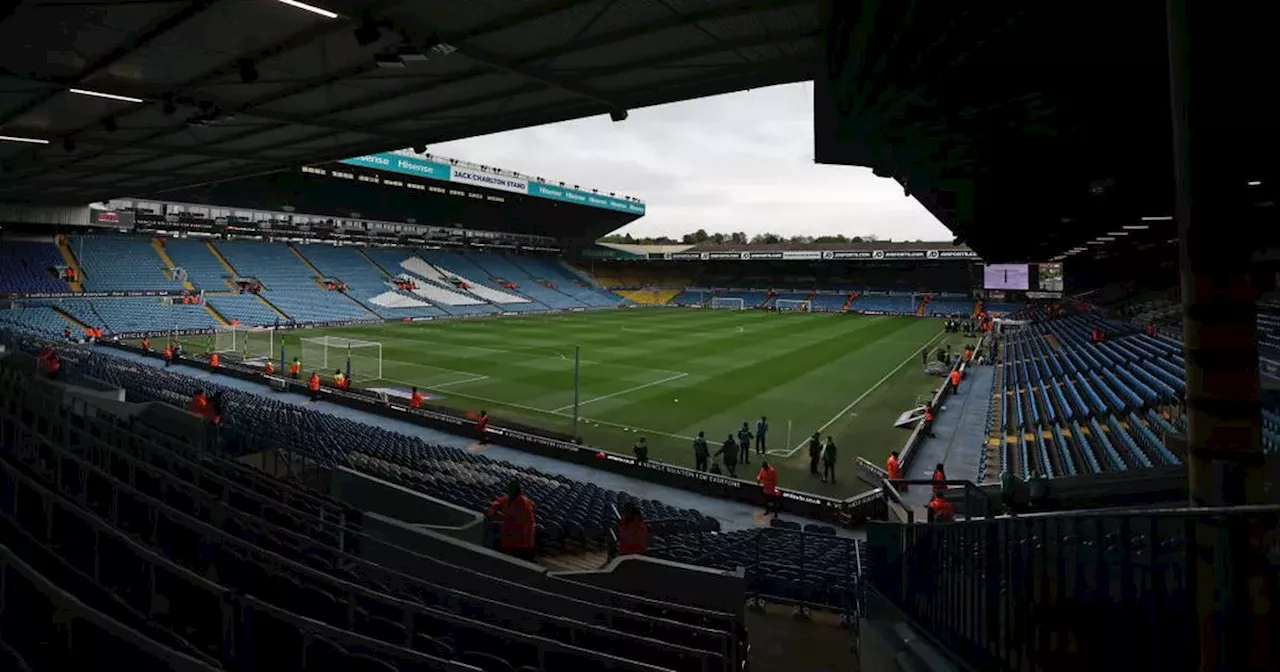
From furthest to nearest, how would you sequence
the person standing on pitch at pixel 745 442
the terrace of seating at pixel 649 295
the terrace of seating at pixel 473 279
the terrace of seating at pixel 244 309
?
the terrace of seating at pixel 649 295
the terrace of seating at pixel 473 279
the terrace of seating at pixel 244 309
the person standing on pitch at pixel 745 442

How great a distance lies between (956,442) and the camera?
62.6 ft

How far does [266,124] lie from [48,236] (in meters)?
46.2

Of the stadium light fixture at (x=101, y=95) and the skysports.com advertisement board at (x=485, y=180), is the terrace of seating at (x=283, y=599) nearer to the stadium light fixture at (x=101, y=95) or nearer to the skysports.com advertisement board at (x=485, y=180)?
the stadium light fixture at (x=101, y=95)

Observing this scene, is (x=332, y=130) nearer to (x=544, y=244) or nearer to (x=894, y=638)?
(x=894, y=638)

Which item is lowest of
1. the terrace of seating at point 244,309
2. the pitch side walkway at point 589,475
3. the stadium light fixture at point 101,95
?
the pitch side walkway at point 589,475

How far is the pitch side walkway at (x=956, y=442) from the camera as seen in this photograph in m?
16.2

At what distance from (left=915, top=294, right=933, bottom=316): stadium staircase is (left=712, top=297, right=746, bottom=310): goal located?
19.1 m

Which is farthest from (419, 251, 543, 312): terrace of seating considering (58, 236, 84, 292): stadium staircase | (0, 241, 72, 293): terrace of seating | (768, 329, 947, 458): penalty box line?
(768, 329, 947, 458): penalty box line

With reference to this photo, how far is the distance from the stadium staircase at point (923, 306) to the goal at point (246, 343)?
2394 inches

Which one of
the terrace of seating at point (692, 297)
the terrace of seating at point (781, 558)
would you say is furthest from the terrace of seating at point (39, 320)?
the terrace of seating at point (692, 297)

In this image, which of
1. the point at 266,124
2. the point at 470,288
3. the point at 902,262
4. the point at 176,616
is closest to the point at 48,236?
the point at 470,288

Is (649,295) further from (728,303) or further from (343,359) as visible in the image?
(343,359)

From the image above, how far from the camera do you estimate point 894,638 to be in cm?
504

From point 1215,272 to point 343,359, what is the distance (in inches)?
1356
